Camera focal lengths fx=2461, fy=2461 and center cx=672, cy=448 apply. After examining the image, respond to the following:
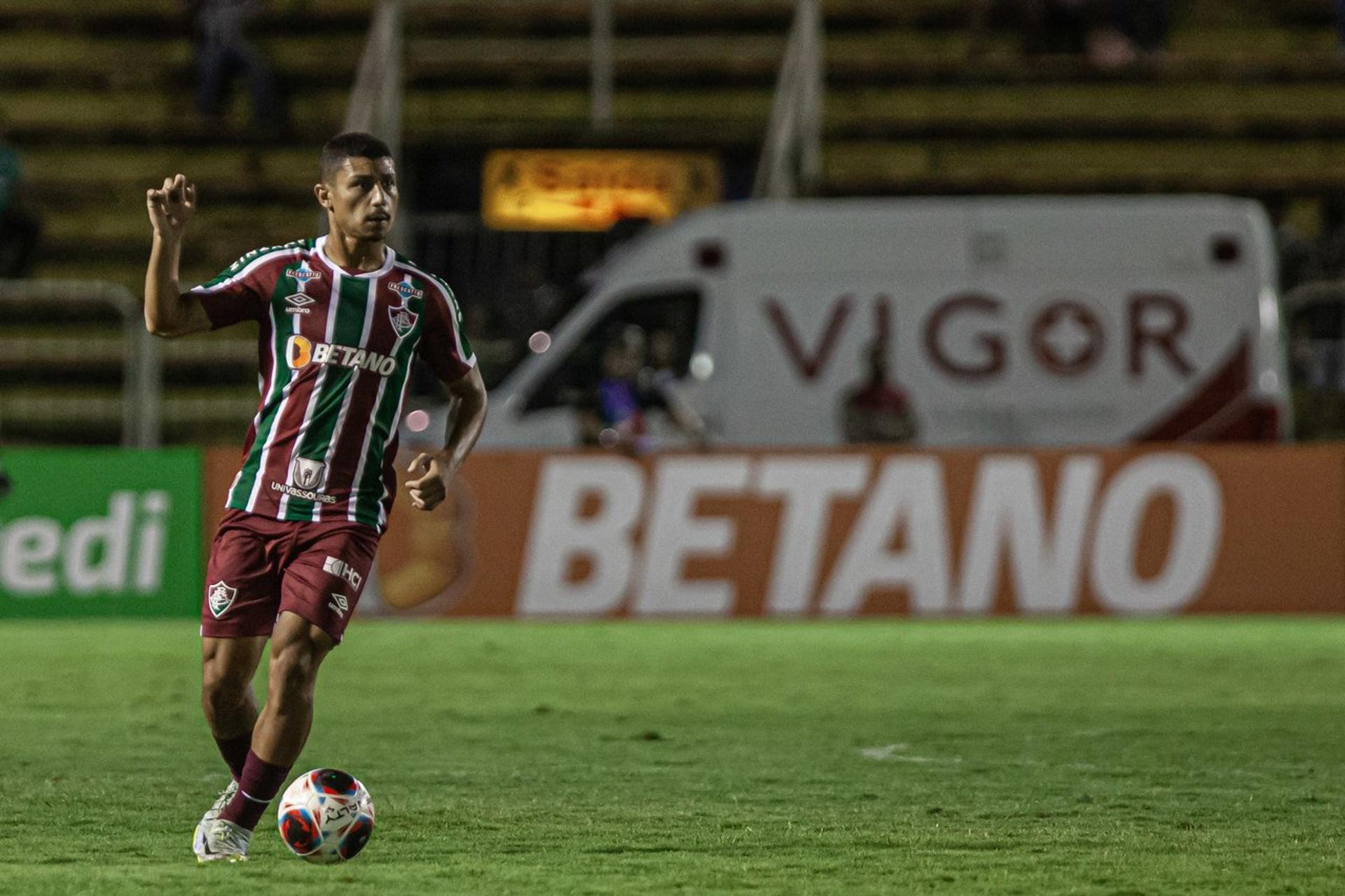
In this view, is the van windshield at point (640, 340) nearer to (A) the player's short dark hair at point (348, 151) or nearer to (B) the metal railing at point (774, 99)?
(B) the metal railing at point (774, 99)

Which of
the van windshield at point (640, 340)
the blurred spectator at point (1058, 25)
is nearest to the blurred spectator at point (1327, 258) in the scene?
the blurred spectator at point (1058, 25)

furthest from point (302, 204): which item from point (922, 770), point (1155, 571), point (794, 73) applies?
point (922, 770)

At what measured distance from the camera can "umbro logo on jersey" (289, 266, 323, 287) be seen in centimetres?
715

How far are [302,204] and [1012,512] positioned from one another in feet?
32.7

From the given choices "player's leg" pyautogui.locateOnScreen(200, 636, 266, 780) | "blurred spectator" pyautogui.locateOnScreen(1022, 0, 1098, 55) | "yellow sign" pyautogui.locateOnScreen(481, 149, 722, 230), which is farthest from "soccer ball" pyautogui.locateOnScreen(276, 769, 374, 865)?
"blurred spectator" pyautogui.locateOnScreen(1022, 0, 1098, 55)

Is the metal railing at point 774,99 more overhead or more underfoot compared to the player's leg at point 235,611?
more overhead

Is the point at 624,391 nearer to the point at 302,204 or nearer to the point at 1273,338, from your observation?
the point at 1273,338

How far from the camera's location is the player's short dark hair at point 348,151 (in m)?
7.04

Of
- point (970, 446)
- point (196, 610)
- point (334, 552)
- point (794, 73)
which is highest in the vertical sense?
point (794, 73)

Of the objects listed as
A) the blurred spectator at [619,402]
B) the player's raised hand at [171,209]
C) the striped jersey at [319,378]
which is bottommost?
the blurred spectator at [619,402]

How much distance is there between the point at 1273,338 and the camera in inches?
751

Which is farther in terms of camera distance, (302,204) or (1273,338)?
(302,204)

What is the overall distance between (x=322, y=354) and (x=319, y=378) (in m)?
0.07

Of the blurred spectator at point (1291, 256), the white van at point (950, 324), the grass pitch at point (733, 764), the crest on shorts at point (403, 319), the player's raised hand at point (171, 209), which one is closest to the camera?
the player's raised hand at point (171, 209)
